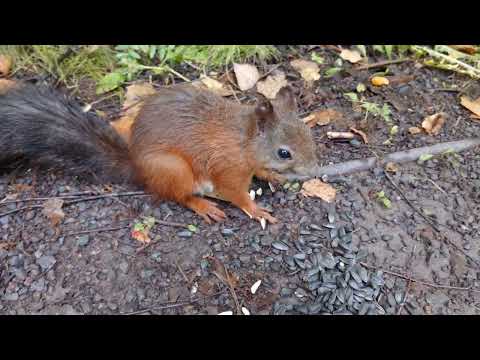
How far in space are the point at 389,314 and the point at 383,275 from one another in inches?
7.6

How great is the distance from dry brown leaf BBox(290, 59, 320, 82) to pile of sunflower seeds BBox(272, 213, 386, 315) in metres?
1.16

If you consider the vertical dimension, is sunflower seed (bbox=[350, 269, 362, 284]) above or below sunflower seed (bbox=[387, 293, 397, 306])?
above

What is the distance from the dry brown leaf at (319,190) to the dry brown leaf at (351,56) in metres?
1.04

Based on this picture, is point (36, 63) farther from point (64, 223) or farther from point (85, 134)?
point (64, 223)

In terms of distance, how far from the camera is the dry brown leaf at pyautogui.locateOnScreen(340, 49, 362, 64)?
314cm

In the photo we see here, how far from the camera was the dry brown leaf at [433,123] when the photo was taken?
9.30 feet

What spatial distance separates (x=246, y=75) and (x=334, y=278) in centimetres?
149

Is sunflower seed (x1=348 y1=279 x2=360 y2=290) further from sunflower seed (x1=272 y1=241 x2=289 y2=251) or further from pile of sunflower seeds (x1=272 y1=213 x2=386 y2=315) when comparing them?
sunflower seed (x1=272 y1=241 x2=289 y2=251)

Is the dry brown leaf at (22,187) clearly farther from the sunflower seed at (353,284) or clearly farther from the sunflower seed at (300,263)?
the sunflower seed at (353,284)

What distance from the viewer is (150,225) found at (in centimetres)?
238

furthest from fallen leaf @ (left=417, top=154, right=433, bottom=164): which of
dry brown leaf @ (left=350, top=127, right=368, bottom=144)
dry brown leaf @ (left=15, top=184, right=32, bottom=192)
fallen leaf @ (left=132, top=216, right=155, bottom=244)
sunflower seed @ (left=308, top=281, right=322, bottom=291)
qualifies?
dry brown leaf @ (left=15, top=184, right=32, bottom=192)

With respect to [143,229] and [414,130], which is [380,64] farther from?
[143,229]

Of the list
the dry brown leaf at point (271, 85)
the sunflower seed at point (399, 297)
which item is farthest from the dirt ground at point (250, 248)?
the dry brown leaf at point (271, 85)

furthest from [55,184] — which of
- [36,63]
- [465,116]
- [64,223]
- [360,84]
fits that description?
[465,116]
